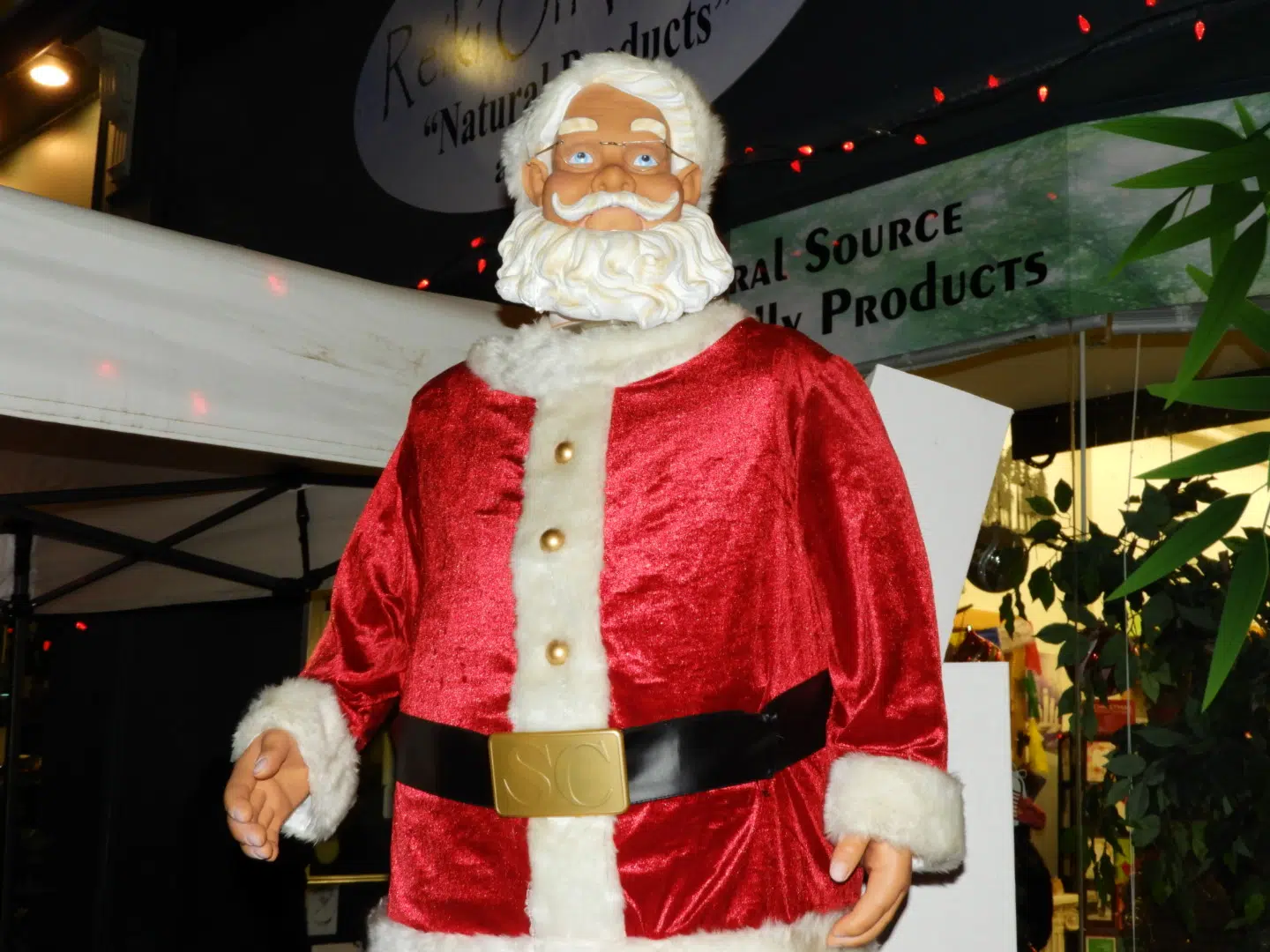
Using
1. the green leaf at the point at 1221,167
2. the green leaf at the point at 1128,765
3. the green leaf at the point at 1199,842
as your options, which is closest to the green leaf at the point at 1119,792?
the green leaf at the point at 1128,765

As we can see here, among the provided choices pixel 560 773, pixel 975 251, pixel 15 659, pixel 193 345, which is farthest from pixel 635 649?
pixel 15 659

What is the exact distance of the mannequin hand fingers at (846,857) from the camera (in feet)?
4.44

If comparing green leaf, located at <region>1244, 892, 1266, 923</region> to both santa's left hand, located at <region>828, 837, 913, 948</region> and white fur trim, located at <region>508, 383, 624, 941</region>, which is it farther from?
white fur trim, located at <region>508, 383, 624, 941</region>

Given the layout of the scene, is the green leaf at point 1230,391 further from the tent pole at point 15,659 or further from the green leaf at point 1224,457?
the tent pole at point 15,659

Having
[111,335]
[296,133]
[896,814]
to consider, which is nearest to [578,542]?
[896,814]

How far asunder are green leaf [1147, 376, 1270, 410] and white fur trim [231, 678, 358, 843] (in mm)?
1048

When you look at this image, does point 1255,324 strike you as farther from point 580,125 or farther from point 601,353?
point 580,125

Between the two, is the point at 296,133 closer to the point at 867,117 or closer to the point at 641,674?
the point at 867,117

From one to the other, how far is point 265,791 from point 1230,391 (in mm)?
1197

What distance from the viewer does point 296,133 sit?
5617mm

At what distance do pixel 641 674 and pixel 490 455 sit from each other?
35cm

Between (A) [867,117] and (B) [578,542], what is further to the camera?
(A) [867,117]

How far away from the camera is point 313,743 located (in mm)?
1581

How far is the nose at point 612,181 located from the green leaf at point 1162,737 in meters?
1.39
